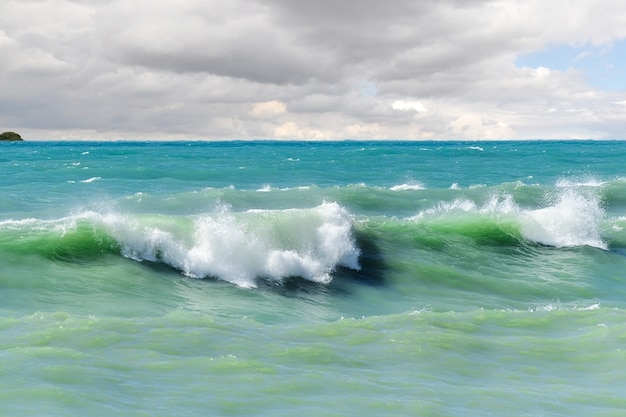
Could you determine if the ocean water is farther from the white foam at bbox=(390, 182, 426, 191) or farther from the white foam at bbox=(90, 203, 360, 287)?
the white foam at bbox=(390, 182, 426, 191)

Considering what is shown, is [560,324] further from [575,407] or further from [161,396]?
[161,396]

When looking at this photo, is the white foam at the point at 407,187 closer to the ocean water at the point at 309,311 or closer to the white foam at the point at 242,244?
the ocean water at the point at 309,311

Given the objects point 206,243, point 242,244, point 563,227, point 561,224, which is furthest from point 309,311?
point 561,224

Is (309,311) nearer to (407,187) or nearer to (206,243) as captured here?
(206,243)

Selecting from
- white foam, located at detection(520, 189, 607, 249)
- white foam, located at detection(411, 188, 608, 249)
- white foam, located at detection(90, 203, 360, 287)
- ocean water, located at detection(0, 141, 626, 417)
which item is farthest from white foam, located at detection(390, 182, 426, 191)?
white foam, located at detection(90, 203, 360, 287)

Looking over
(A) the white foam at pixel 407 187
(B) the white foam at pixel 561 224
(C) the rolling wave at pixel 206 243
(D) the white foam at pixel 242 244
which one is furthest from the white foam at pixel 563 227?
(A) the white foam at pixel 407 187

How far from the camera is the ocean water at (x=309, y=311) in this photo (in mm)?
8148

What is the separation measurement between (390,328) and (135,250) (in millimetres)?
8832

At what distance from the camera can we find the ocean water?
8.15 meters

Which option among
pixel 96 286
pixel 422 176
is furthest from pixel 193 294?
pixel 422 176

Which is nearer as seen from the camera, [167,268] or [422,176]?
[167,268]

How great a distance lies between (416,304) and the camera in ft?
51.8

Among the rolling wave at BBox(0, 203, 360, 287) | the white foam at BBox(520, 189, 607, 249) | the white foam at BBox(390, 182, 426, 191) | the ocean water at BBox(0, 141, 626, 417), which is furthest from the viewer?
the white foam at BBox(390, 182, 426, 191)

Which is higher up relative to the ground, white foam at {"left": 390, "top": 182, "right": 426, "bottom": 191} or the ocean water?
white foam at {"left": 390, "top": 182, "right": 426, "bottom": 191}
